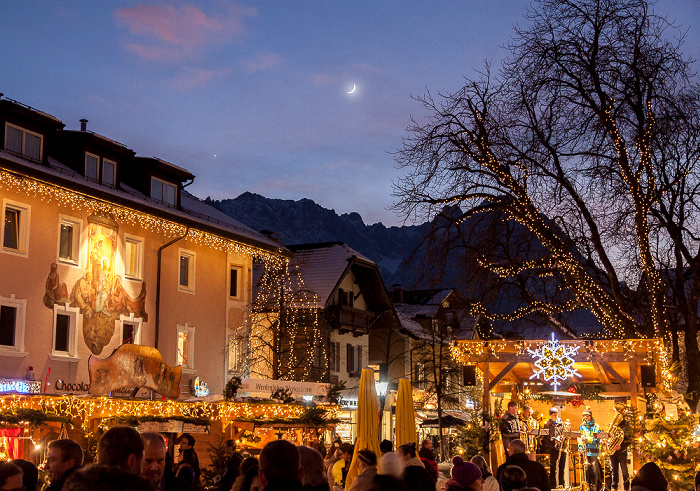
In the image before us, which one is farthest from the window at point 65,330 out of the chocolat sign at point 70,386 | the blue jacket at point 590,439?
the blue jacket at point 590,439

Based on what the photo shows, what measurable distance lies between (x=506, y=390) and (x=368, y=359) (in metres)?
24.7

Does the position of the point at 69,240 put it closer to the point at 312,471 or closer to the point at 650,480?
the point at 312,471

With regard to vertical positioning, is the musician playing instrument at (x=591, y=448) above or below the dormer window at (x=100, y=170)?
below

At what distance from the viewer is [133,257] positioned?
93.6 ft

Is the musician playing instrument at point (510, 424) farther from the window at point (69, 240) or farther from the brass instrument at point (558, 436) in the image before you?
the window at point (69, 240)

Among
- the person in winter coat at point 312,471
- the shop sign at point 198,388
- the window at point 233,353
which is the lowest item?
the person in winter coat at point 312,471

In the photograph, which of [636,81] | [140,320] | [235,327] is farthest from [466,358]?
[235,327]

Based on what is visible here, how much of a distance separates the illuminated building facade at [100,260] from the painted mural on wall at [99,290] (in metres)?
0.03

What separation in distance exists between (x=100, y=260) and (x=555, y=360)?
47.6 feet

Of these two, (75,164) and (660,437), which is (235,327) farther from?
(660,437)

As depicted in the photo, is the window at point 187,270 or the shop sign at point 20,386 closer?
the shop sign at point 20,386

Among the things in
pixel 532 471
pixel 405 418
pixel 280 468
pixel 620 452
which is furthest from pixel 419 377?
pixel 280 468

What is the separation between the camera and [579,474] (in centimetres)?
2130

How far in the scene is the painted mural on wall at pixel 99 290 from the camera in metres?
25.6
